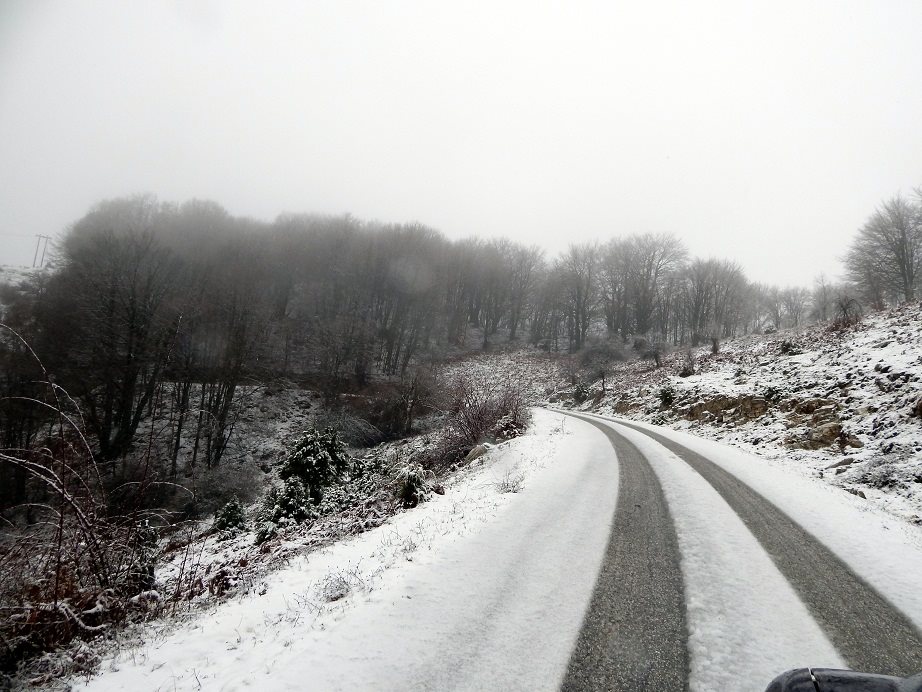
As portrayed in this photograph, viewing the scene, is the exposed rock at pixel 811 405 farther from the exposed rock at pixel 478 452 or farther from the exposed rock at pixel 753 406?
the exposed rock at pixel 478 452

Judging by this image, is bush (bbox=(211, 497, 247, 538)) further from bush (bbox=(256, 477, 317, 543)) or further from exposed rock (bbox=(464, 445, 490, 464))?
exposed rock (bbox=(464, 445, 490, 464))

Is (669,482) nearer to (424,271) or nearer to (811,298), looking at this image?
(424,271)

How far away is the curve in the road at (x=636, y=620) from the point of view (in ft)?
8.43

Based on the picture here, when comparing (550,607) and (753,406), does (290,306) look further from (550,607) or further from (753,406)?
(550,607)

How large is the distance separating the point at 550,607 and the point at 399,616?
131 centimetres

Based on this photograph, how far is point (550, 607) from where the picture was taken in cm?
335

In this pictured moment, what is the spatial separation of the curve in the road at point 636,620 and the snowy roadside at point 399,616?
0.14 m

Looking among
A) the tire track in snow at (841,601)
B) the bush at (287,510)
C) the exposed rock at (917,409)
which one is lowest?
the bush at (287,510)

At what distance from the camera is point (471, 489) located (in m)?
7.79

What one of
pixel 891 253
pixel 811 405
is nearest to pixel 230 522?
pixel 811 405

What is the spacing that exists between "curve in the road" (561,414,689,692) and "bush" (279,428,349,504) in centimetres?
893

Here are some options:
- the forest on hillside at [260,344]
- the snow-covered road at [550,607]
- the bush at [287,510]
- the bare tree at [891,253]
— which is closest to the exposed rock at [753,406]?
the forest on hillside at [260,344]

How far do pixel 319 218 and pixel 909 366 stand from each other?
49.8 metres

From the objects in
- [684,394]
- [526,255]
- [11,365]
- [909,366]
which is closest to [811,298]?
[526,255]
